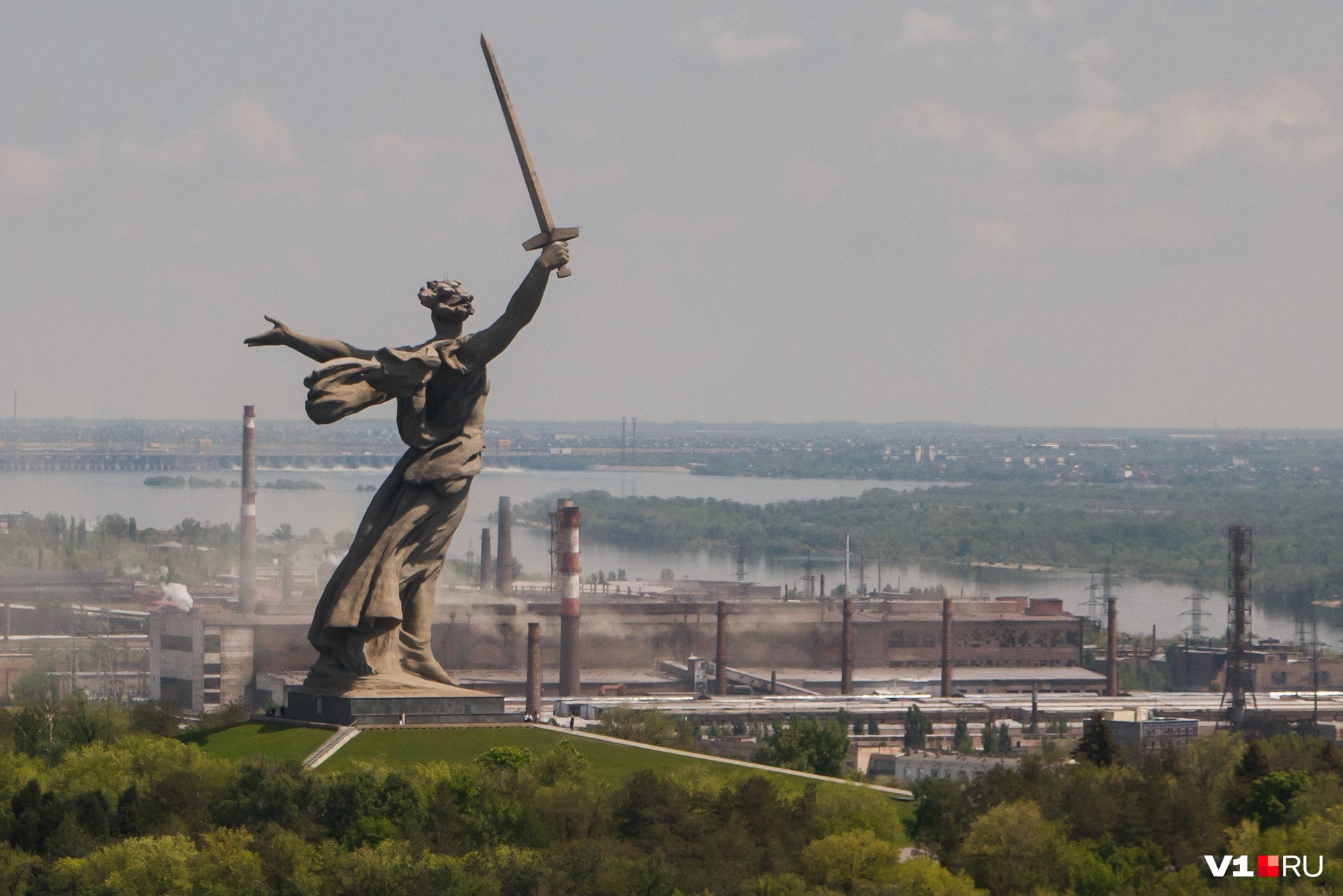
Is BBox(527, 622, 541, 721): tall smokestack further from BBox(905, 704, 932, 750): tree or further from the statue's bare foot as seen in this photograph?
A: the statue's bare foot

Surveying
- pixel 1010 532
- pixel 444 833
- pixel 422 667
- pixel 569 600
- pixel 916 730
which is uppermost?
pixel 422 667

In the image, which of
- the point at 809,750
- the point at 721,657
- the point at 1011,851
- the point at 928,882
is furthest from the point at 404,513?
the point at 721,657

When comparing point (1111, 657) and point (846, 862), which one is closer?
point (846, 862)

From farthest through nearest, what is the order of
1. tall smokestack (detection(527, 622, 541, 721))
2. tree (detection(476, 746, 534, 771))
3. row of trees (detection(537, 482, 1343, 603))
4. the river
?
row of trees (detection(537, 482, 1343, 603)), the river, tall smokestack (detection(527, 622, 541, 721)), tree (detection(476, 746, 534, 771))

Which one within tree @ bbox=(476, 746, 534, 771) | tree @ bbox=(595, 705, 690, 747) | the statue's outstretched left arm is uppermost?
the statue's outstretched left arm

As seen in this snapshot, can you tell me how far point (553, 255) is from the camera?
21625mm

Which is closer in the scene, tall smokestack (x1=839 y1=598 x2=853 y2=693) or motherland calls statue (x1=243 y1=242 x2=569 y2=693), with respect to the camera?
motherland calls statue (x1=243 y1=242 x2=569 y2=693)

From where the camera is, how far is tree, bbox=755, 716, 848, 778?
88.3 feet

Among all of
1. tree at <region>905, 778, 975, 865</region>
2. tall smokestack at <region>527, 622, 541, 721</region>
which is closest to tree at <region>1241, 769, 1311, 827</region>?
tree at <region>905, 778, 975, 865</region>

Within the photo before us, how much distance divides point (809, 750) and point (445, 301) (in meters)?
7.63

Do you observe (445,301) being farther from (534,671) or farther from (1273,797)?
(534,671)

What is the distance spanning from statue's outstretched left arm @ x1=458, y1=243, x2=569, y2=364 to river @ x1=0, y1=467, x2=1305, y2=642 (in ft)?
207

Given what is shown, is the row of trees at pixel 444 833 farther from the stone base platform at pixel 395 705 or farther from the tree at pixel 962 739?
the tree at pixel 962 739

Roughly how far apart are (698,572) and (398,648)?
8319cm
